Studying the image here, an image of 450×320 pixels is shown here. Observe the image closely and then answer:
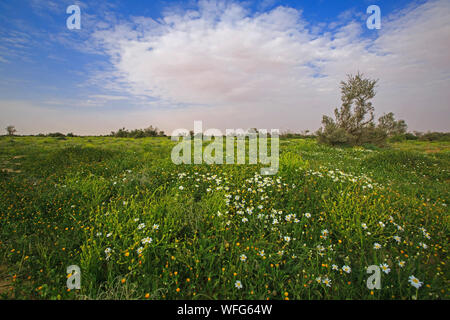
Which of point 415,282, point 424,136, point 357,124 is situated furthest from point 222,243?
point 424,136

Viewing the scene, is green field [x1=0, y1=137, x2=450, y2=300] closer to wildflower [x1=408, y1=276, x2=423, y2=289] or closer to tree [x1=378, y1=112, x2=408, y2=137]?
wildflower [x1=408, y1=276, x2=423, y2=289]

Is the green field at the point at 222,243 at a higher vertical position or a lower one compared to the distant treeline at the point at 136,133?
Result: lower

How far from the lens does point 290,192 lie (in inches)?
176

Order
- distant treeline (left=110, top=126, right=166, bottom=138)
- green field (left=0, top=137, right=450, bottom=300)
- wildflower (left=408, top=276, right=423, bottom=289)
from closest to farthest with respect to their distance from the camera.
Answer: wildflower (left=408, top=276, right=423, bottom=289), green field (left=0, top=137, right=450, bottom=300), distant treeline (left=110, top=126, right=166, bottom=138)

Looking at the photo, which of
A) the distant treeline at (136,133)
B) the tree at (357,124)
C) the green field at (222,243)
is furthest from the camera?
the distant treeline at (136,133)

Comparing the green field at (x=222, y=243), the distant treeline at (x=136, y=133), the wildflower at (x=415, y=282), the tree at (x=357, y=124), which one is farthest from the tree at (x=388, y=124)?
the distant treeline at (x=136, y=133)

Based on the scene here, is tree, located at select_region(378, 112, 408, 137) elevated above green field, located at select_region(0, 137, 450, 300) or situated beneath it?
elevated above

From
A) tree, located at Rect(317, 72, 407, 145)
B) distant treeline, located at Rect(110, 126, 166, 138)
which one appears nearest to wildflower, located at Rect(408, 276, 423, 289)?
tree, located at Rect(317, 72, 407, 145)

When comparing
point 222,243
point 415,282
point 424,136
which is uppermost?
point 424,136

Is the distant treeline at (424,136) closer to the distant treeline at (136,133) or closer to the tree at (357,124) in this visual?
the tree at (357,124)

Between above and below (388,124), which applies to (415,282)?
below

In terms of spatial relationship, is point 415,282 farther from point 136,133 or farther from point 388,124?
point 136,133

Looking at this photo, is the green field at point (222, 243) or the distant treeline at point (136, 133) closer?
the green field at point (222, 243)

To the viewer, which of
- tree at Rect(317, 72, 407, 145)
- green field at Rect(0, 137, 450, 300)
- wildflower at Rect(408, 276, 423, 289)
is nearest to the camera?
wildflower at Rect(408, 276, 423, 289)
